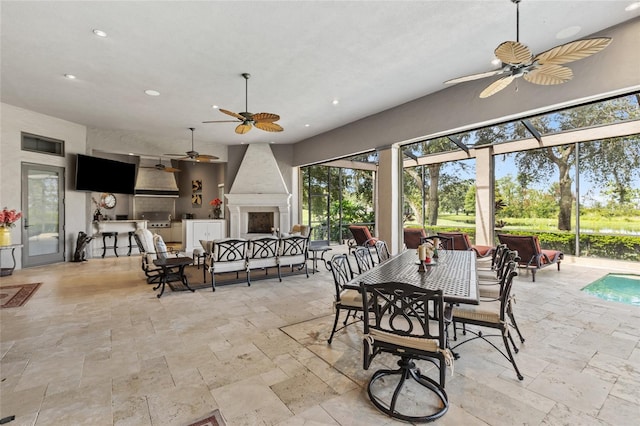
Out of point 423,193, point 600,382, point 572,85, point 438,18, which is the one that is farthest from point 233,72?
point 423,193

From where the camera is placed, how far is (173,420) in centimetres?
185

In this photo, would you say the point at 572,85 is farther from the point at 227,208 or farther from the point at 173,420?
the point at 227,208

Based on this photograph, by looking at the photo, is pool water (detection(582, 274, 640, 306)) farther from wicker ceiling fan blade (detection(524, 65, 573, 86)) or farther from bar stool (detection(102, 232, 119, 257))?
bar stool (detection(102, 232, 119, 257))

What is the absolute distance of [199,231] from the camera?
30.6 feet

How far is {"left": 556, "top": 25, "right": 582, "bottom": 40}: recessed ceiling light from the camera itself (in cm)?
346

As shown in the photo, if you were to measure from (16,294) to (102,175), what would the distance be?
4.25 meters

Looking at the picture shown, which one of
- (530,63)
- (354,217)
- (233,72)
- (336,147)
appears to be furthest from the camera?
(354,217)

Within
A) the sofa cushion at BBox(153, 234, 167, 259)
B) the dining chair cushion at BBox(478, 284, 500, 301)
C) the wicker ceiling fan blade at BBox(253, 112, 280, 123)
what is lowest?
the dining chair cushion at BBox(478, 284, 500, 301)

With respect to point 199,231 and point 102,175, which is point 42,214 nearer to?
point 102,175

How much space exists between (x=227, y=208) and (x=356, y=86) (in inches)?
247

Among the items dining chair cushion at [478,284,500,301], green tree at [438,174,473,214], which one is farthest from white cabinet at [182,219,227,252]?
dining chair cushion at [478,284,500,301]

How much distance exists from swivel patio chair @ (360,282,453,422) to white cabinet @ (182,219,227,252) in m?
8.17

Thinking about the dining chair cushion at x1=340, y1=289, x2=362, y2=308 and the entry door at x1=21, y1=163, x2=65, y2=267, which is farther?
the entry door at x1=21, y1=163, x2=65, y2=267

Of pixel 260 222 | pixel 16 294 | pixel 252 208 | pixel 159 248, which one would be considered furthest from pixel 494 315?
pixel 260 222
